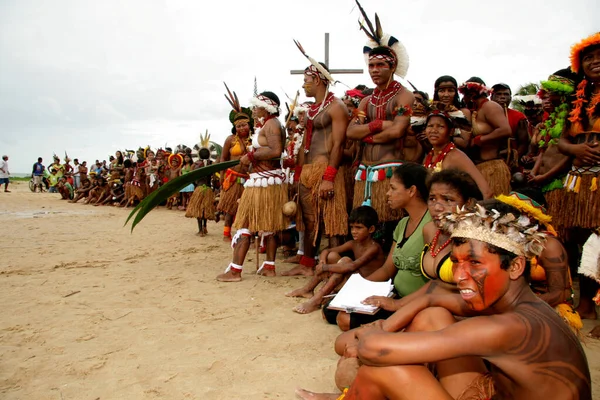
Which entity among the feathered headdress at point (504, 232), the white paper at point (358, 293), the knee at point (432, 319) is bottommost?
the white paper at point (358, 293)

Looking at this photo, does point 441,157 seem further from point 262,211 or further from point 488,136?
point 262,211

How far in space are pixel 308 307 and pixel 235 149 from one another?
2936 mm

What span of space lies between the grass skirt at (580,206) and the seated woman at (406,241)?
1216 mm

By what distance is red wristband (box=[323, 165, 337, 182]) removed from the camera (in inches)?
179

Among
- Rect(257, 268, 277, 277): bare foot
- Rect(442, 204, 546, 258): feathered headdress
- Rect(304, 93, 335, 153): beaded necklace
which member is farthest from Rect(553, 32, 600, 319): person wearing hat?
Rect(257, 268, 277, 277): bare foot

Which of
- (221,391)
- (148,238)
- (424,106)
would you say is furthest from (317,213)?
(148,238)

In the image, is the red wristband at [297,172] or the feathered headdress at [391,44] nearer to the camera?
the feathered headdress at [391,44]

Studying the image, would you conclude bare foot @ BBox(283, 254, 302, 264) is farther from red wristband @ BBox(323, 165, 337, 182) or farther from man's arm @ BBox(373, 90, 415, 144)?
man's arm @ BBox(373, 90, 415, 144)

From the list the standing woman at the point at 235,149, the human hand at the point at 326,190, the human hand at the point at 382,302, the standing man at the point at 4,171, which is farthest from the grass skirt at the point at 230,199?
the standing man at the point at 4,171

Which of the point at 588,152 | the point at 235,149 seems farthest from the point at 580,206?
the point at 235,149

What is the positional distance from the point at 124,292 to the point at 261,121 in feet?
7.62

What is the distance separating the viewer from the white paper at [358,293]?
3.00m

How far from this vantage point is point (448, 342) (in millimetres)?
1531

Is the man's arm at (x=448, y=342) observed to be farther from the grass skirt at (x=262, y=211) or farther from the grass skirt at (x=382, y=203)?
the grass skirt at (x=262, y=211)
